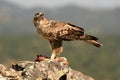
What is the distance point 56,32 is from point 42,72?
1985 mm

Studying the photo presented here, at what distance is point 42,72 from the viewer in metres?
17.2

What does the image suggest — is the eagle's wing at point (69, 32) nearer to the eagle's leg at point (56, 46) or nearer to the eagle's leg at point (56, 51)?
the eagle's leg at point (56, 46)

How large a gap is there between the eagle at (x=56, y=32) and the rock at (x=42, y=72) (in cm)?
71

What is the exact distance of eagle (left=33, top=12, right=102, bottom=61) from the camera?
17438 mm

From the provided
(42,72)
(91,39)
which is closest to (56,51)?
(42,72)

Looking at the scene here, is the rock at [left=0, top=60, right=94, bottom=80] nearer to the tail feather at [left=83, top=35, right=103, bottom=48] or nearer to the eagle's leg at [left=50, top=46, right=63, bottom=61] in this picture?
the eagle's leg at [left=50, top=46, right=63, bottom=61]

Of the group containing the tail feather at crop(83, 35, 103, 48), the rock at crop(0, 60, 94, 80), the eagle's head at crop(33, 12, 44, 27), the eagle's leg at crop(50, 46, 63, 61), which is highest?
the eagle's head at crop(33, 12, 44, 27)

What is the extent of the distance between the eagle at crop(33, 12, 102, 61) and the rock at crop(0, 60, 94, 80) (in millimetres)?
707

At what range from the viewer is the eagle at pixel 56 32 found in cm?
1744

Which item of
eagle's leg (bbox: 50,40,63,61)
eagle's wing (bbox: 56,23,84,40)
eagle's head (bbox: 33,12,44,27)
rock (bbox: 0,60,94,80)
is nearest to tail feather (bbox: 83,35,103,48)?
eagle's wing (bbox: 56,23,84,40)

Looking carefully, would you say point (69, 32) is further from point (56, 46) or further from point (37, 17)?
point (37, 17)

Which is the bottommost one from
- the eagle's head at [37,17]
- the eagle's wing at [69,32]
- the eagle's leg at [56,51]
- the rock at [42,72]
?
the rock at [42,72]

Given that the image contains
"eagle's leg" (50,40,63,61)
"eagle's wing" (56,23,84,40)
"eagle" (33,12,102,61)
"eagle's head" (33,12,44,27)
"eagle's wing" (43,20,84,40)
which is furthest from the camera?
"eagle's leg" (50,40,63,61)

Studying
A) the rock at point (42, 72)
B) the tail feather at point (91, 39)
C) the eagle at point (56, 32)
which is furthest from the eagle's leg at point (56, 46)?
the tail feather at point (91, 39)
